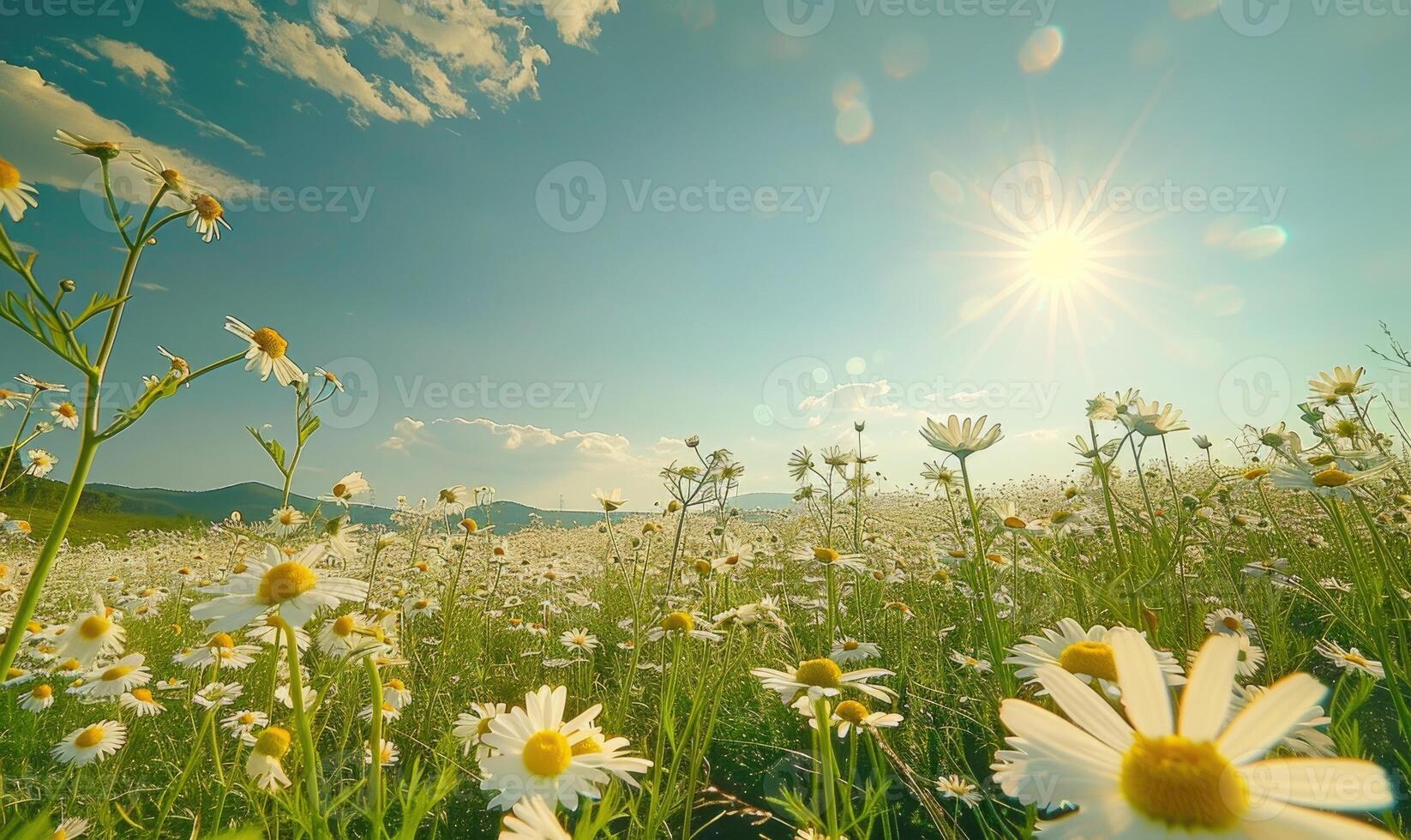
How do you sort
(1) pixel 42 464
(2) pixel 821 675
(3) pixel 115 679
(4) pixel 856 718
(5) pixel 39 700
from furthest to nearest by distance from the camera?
(1) pixel 42 464
(5) pixel 39 700
(3) pixel 115 679
(4) pixel 856 718
(2) pixel 821 675

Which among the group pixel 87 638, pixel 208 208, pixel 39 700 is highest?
pixel 208 208

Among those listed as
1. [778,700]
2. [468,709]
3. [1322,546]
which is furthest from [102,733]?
[1322,546]

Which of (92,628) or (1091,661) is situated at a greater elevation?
(1091,661)

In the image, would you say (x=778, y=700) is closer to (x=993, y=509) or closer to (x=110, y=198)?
(x=993, y=509)

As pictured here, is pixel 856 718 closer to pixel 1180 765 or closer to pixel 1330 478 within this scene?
pixel 1180 765

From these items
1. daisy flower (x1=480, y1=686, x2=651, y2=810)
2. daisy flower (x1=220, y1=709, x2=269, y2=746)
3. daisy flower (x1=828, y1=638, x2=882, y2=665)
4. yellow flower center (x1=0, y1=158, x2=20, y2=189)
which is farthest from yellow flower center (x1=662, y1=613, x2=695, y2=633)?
yellow flower center (x1=0, y1=158, x2=20, y2=189)

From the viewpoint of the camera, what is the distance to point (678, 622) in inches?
80.0

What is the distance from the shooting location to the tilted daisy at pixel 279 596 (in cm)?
106

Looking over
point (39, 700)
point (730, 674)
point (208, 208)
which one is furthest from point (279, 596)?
point (39, 700)

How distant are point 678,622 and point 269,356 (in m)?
1.87

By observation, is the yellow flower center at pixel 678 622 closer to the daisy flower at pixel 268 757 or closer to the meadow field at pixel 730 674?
the meadow field at pixel 730 674

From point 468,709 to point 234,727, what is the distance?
964 millimetres

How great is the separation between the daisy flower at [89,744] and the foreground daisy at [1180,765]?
10.4 feet

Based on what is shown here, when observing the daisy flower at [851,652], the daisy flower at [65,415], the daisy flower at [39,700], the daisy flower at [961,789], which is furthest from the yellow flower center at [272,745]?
the daisy flower at [65,415]
